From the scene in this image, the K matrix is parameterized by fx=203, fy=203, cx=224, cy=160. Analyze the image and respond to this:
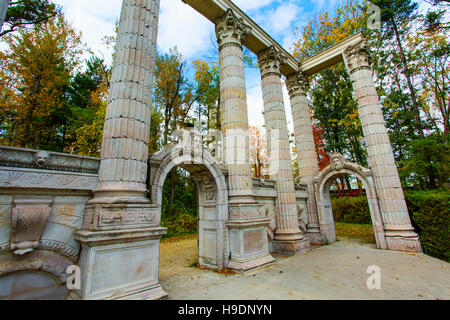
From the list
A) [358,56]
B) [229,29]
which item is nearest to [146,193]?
[229,29]

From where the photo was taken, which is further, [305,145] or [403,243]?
[305,145]

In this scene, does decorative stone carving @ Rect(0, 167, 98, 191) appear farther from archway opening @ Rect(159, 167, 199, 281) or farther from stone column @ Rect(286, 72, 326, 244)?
stone column @ Rect(286, 72, 326, 244)

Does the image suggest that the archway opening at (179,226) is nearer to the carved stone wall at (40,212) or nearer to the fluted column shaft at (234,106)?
the carved stone wall at (40,212)

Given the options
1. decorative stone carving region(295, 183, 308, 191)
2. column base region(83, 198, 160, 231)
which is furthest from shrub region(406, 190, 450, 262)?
column base region(83, 198, 160, 231)

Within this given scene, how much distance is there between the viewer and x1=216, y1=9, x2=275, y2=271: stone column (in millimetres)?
6613

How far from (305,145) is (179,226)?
10.3m

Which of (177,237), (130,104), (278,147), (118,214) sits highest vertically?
(278,147)

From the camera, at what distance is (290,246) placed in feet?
28.5

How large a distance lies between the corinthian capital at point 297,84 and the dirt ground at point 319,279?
373 inches

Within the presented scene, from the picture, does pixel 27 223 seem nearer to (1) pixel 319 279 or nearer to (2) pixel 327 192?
(1) pixel 319 279

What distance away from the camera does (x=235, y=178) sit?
743 cm

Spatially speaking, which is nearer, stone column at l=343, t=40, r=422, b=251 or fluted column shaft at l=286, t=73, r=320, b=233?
stone column at l=343, t=40, r=422, b=251

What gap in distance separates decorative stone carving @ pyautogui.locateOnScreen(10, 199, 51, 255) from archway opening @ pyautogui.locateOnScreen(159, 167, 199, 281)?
3500mm

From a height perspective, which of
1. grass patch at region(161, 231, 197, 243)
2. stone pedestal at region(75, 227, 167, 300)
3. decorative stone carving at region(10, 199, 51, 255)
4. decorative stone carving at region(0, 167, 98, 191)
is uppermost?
decorative stone carving at region(0, 167, 98, 191)
